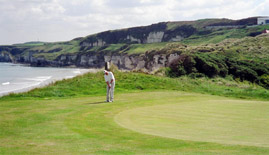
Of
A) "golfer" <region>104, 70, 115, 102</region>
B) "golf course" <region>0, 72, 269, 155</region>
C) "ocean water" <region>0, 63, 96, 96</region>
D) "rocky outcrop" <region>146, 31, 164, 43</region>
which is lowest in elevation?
"ocean water" <region>0, 63, 96, 96</region>

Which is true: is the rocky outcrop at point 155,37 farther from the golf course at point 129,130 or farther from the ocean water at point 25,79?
the golf course at point 129,130

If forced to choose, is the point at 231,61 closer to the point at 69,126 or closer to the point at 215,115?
the point at 215,115

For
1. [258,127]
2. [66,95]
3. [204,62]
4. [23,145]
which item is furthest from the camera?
[204,62]

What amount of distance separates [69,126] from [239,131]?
18.7 ft

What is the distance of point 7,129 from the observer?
449 inches

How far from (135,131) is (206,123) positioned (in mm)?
2675

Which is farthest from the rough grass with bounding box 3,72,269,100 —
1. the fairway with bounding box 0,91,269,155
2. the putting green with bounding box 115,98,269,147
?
the putting green with bounding box 115,98,269,147

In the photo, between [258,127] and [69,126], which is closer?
[258,127]

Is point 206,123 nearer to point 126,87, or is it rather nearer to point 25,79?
point 126,87

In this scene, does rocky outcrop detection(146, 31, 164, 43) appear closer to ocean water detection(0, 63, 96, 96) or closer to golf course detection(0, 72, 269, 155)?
ocean water detection(0, 63, 96, 96)

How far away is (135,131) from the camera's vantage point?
10.7 metres

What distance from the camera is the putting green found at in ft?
31.5

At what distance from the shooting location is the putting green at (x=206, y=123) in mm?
9609

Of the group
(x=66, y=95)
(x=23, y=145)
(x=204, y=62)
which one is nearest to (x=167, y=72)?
(x=204, y=62)
